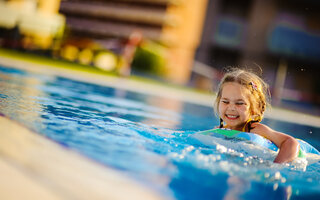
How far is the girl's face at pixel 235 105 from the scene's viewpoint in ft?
10.9

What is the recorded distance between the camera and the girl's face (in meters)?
3.33

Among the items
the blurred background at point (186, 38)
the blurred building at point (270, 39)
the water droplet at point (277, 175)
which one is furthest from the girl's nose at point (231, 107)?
the blurred building at point (270, 39)

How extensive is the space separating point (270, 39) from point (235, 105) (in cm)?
2105

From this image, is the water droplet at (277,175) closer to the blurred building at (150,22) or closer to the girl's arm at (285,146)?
the girl's arm at (285,146)

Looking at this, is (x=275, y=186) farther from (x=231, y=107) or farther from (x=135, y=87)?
(x=135, y=87)

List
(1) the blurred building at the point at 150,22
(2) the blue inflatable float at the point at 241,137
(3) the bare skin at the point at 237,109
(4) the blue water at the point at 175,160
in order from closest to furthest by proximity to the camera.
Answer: (4) the blue water at the point at 175,160 → (2) the blue inflatable float at the point at 241,137 → (3) the bare skin at the point at 237,109 → (1) the blurred building at the point at 150,22

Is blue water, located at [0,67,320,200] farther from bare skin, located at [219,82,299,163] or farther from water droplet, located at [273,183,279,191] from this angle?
bare skin, located at [219,82,299,163]

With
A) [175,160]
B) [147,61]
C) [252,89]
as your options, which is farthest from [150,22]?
[175,160]

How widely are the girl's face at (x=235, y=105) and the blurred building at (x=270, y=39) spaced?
19.2 metres

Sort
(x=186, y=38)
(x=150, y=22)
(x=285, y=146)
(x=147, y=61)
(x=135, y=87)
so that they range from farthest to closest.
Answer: (x=150, y=22) < (x=186, y=38) < (x=147, y=61) < (x=135, y=87) < (x=285, y=146)

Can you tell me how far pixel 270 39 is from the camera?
2298 centimetres

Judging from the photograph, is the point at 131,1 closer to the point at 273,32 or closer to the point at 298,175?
the point at 273,32

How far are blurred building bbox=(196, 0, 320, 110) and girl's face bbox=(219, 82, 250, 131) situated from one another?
19.2 metres

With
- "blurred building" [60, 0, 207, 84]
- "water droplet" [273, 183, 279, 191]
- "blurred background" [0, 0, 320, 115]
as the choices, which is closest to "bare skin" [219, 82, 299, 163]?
"water droplet" [273, 183, 279, 191]
